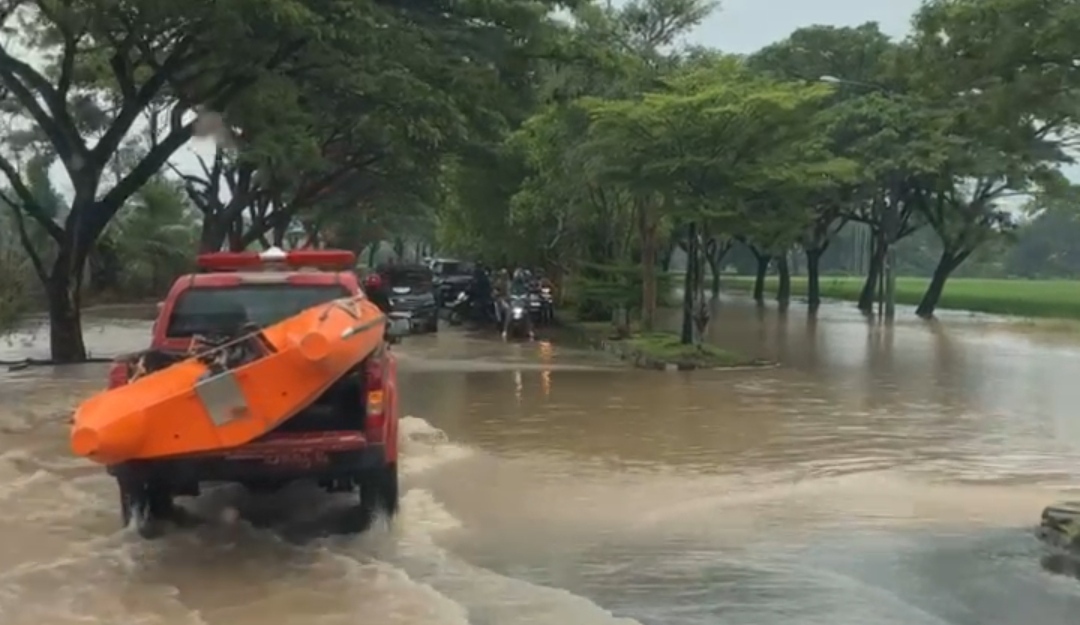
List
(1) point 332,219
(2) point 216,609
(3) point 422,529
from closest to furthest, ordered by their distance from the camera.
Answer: (2) point 216,609 → (3) point 422,529 → (1) point 332,219

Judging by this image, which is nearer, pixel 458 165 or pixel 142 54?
pixel 142 54

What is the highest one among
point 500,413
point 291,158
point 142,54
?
point 142,54

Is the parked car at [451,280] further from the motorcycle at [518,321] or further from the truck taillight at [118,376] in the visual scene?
the truck taillight at [118,376]

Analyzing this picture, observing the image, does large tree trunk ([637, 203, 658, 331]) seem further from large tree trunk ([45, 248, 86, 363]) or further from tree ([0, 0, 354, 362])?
large tree trunk ([45, 248, 86, 363])

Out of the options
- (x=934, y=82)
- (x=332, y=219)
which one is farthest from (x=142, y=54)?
(x=332, y=219)

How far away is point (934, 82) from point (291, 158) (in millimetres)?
11456

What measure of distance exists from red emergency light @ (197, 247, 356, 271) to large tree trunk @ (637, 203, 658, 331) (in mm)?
19505

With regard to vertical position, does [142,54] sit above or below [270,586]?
above

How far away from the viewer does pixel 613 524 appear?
411 inches

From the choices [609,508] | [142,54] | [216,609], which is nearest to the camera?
[216,609]

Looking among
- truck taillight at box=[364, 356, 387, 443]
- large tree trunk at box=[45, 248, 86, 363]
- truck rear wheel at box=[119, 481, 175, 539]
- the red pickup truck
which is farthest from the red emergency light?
large tree trunk at box=[45, 248, 86, 363]

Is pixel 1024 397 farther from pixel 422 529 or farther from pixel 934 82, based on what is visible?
pixel 422 529

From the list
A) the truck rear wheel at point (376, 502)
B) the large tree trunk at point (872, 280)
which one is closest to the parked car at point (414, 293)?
the large tree trunk at point (872, 280)

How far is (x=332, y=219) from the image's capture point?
5691cm
